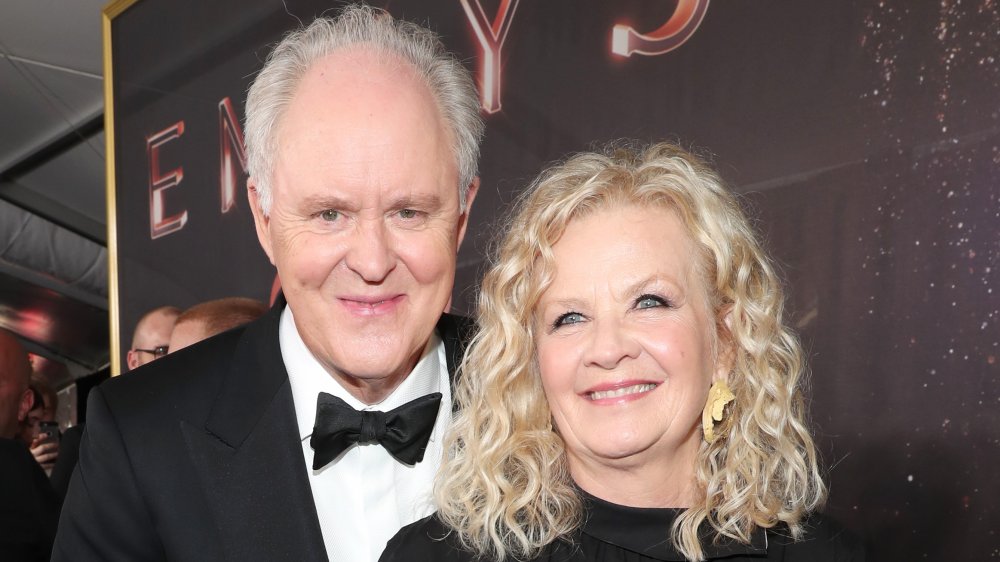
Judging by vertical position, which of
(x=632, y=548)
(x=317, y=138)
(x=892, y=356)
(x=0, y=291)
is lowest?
(x=632, y=548)

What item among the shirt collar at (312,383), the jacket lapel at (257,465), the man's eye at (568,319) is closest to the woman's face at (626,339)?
the man's eye at (568,319)

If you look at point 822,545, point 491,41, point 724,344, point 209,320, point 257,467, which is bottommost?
point 822,545

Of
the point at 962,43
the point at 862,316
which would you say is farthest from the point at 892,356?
the point at 962,43

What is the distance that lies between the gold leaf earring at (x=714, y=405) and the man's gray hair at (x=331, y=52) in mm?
588

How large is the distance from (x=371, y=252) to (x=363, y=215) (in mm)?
70

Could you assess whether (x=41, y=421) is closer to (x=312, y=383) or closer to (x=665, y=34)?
(x=312, y=383)

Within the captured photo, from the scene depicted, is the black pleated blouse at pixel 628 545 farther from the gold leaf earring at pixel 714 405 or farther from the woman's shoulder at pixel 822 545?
the gold leaf earring at pixel 714 405

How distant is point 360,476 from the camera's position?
6.66ft

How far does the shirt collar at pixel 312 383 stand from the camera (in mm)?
2012

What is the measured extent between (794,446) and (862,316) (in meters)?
0.48

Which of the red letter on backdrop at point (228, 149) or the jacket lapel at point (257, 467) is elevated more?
the red letter on backdrop at point (228, 149)

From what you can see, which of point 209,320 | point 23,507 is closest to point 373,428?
point 209,320

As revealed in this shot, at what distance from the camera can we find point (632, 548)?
5.79 ft

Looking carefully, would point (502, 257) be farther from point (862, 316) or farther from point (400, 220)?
point (862, 316)
